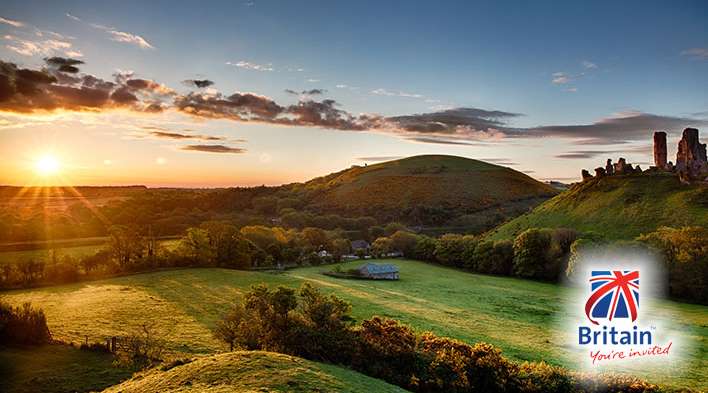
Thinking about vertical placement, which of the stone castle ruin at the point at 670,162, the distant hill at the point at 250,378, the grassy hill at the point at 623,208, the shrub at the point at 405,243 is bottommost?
the shrub at the point at 405,243

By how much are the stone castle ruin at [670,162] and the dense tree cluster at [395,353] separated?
96.8 m

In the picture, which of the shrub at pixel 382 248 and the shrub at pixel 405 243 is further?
the shrub at pixel 405 243

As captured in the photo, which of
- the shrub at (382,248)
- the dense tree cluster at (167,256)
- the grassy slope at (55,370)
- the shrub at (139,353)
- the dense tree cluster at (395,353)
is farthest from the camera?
the shrub at (382,248)

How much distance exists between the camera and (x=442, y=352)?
34.8 metres

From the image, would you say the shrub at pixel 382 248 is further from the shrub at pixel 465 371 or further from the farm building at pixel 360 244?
the shrub at pixel 465 371

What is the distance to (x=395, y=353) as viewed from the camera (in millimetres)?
34469

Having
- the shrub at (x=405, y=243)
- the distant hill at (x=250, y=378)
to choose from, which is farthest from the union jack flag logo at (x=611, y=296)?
the shrub at (x=405, y=243)

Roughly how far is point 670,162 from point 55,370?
139 m

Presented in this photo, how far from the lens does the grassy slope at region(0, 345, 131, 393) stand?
3369cm

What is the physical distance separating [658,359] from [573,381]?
18.1 meters

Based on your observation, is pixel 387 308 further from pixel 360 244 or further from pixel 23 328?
pixel 360 244

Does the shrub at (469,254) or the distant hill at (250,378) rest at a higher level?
the distant hill at (250,378)

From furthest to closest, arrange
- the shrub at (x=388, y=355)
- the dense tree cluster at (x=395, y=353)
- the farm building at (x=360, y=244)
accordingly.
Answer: the farm building at (x=360, y=244) → the shrub at (x=388, y=355) → the dense tree cluster at (x=395, y=353)

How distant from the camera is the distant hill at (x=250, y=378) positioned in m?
25.0
